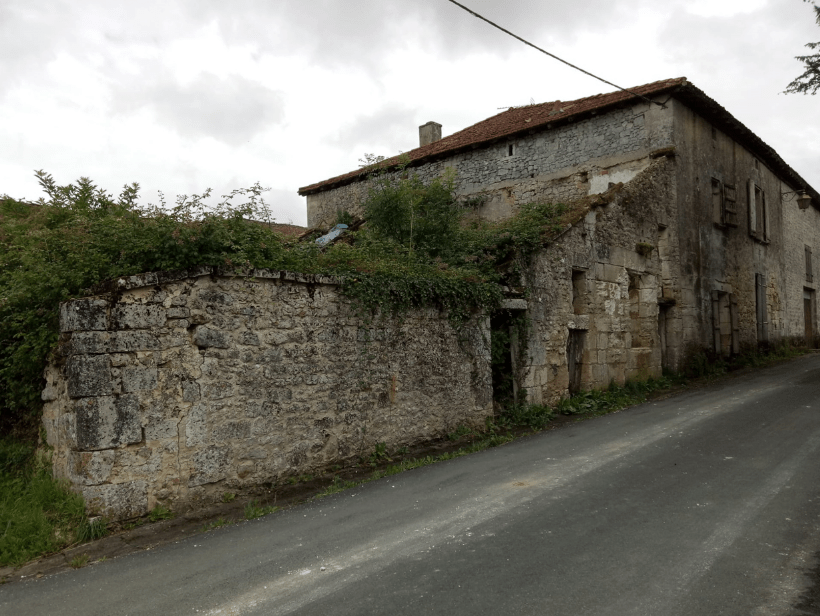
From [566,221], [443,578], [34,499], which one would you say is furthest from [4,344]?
[566,221]

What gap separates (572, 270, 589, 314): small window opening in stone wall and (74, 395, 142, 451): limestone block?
8736 mm

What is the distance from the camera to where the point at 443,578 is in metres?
3.83

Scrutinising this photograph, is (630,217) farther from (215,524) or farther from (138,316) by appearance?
(215,524)

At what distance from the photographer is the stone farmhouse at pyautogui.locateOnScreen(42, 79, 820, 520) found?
540 cm

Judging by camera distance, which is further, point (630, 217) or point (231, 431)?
point (630, 217)

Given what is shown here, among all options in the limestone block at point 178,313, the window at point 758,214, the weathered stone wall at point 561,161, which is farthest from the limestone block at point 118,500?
the window at point 758,214

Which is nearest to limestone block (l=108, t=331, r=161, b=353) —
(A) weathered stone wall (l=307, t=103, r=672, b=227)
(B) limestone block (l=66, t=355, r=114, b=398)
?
(B) limestone block (l=66, t=355, r=114, b=398)

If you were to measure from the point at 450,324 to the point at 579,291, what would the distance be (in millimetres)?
4227

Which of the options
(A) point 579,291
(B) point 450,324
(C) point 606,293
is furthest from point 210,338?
(C) point 606,293

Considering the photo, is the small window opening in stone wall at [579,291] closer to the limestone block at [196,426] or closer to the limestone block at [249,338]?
the limestone block at [249,338]

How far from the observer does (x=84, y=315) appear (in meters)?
5.21

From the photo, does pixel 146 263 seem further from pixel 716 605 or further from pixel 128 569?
pixel 716 605

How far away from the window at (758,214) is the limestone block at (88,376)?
18973 mm

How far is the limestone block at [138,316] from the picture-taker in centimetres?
536
